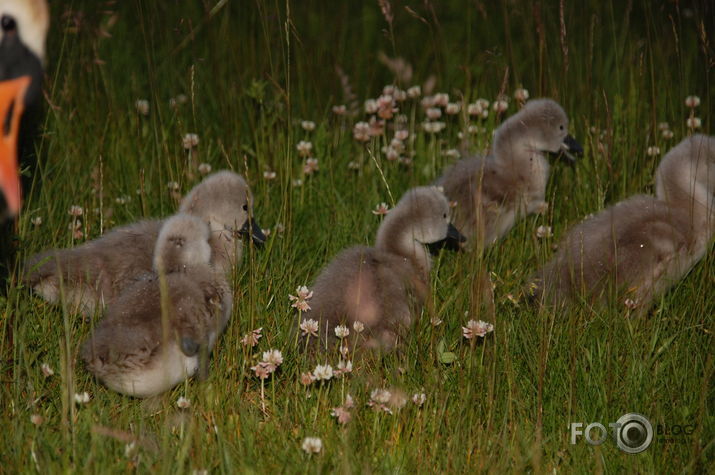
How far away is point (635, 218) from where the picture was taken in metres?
5.64

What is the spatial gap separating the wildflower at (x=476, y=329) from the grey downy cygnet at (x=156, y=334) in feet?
3.76

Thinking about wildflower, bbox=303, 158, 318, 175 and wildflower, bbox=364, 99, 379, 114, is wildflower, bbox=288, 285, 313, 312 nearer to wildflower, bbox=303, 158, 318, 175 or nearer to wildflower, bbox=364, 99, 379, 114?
wildflower, bbox=303, 158, 318, 175

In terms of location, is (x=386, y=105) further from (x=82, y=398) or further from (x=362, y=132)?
(x=82, y=398)

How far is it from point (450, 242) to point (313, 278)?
1108 millimetres

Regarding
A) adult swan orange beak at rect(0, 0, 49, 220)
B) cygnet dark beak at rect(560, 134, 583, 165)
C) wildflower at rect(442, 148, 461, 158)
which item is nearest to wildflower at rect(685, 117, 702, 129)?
cygnet dark beak at rect(560, 134, 583, 165)

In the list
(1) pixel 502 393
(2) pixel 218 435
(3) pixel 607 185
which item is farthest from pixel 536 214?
(2) pixel 218 435

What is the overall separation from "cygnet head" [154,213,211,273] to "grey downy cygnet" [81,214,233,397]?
0.09 m

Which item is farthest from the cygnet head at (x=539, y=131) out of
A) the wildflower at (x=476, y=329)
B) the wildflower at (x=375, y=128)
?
the wildflower at (x=476, y=329)

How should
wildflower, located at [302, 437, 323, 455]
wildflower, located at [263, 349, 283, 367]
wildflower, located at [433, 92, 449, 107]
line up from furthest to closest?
1. wildflower, located at [433, 92, 449, 107]
2. wildflower, located at [263, 349, 283, 367]
3. wildflower, located at [302, 437, 323, 455]

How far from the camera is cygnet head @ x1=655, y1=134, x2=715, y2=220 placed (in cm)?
590

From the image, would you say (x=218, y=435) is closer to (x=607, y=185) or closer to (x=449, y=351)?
(x=449, y=351)

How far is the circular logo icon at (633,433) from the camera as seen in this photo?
4.16m

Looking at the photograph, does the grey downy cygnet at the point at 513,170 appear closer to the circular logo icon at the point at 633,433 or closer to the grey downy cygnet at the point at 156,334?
the grey downy cygnet at the point at 156,334

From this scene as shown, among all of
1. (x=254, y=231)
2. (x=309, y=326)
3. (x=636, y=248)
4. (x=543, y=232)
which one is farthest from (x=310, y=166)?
(x=636, y=248)
